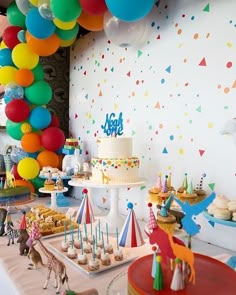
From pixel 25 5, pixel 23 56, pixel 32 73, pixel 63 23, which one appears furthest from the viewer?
pixel 32 73

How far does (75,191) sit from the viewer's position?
6.91 ft

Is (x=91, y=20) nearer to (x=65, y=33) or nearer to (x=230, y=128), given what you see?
(x=65, y=33)

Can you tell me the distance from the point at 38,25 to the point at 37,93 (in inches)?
16.1

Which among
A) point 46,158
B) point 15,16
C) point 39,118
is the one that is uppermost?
point 15,16

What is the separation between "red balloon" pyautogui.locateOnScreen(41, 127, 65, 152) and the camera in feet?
5.98

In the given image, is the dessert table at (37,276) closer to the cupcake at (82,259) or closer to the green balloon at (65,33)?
the cupcake at (82,259)

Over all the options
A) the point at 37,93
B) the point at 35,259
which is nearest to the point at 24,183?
the point at 37,93

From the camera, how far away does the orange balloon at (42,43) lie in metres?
1.62

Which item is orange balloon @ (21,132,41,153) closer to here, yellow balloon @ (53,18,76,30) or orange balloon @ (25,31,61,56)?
orange balloon @ (25,31,61,56)

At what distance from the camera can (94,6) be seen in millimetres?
1294

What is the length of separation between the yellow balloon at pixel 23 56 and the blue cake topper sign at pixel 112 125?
0.54 metres

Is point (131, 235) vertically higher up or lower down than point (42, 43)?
lower down

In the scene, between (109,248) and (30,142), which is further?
(30,142)

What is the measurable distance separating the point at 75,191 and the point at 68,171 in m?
0.31
